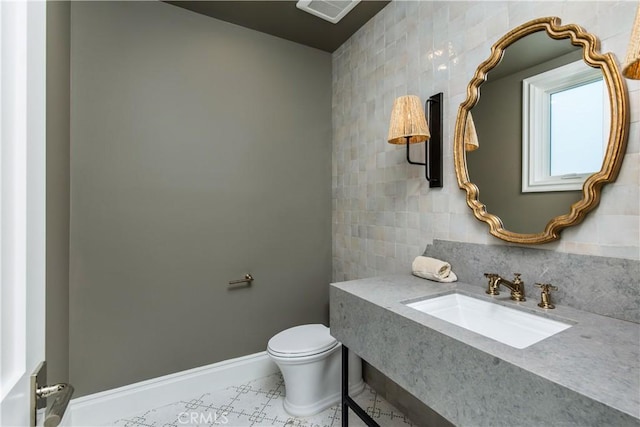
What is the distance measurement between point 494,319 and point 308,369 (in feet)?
3.47

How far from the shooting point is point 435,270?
146cm

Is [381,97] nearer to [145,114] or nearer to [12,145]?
[145,114]

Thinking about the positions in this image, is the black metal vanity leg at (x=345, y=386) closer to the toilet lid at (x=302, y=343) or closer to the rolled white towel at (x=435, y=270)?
the toilet lid at (x=302, y=343)

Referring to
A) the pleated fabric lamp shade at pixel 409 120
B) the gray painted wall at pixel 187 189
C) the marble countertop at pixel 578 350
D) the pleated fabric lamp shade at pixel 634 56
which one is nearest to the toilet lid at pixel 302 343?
the gray painted wall at pixel 187 189

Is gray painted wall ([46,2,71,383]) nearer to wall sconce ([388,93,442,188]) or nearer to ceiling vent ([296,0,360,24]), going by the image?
ceiling vent ([296,0,360,24])

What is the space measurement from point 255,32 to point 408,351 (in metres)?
2.28

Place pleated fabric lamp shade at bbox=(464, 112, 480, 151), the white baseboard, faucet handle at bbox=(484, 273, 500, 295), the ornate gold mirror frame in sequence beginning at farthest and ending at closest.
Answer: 1. the white baseboard
2. pleated fabric lamp shade at bbox=(464, 112, 480, 151)
3. faucet handle at bbox=(484, 273, 500, 295)
4. the ornate gold mirror frame

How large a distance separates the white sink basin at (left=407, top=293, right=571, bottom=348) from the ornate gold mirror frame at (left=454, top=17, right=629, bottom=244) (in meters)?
0.30

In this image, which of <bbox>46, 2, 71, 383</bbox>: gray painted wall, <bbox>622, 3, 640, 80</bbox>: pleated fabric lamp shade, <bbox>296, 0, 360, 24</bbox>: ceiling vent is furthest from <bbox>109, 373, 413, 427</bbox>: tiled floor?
<bbox>296, 0, 360, 24</bbox>: ceiling vent

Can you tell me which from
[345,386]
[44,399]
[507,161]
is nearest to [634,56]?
[507,161]

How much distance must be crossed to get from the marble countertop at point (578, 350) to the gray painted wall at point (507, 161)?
292 millimetres

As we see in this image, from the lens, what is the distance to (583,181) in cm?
109

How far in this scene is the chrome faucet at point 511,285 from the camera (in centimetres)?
120

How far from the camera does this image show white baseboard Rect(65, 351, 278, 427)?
5.70 ft
